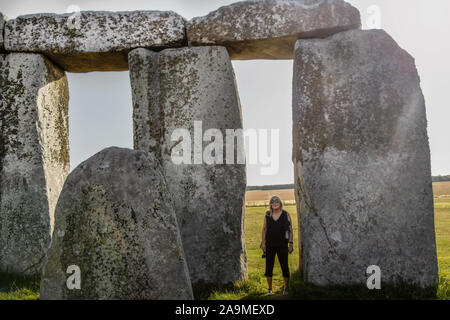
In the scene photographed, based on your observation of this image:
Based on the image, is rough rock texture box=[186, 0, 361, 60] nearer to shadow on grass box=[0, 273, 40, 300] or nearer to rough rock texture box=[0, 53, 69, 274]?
rough rock texture box=[0, 53, 69, 274]

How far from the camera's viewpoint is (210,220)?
4918 millimetres

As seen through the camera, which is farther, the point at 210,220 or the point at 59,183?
the point at 59,183

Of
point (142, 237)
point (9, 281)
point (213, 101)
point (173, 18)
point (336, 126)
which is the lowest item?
point (9, 281)

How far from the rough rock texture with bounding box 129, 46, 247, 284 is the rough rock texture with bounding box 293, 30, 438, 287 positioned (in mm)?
831

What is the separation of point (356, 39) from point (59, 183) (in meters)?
4.36

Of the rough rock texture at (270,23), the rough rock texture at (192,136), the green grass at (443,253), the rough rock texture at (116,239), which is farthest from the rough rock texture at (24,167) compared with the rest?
the green grass at (443,253)

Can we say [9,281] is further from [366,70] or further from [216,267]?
[366,70]

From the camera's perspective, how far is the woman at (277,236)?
14.9 ft

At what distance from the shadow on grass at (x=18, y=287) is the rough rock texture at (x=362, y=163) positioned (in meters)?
3.11

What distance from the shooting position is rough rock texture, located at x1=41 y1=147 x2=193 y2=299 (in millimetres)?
2184

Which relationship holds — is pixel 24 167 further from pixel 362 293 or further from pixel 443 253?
pixel 443 253

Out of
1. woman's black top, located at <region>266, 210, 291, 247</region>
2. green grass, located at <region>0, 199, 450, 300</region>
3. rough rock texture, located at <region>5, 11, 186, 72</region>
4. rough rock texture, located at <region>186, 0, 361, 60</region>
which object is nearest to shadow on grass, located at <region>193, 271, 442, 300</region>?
green grass, located at <region>0, 199, 450, 300</region>
